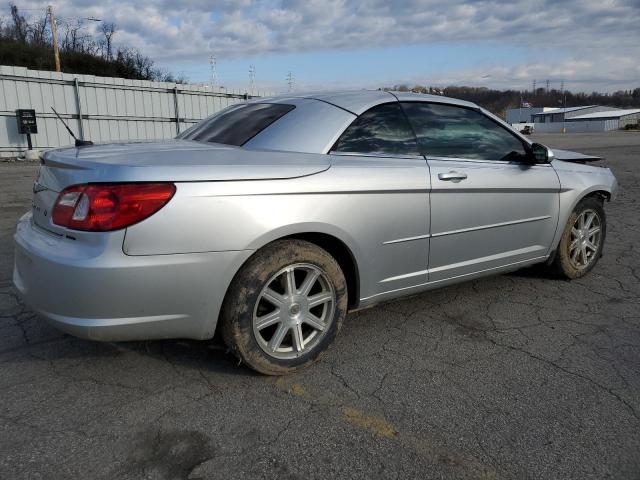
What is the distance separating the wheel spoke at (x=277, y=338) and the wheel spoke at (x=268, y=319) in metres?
0.04

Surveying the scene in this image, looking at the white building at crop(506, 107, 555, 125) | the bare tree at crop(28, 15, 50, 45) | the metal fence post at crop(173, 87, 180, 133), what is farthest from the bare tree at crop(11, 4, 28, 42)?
the white building at crop(506, 107, 555, 125)

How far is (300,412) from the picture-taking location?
8.33ft

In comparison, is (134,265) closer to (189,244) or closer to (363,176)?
(189,244)

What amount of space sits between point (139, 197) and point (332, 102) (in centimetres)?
145

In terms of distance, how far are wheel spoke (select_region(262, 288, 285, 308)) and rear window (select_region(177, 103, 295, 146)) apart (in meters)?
0.94

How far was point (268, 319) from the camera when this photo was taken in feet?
9.15

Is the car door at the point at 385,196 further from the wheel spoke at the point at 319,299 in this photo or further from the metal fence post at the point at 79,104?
the metal fence post at the point at 79,104

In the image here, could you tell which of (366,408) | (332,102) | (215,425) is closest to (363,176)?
(332,102)

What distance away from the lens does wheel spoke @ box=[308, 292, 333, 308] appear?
292 cm

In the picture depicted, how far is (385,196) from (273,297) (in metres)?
0.90

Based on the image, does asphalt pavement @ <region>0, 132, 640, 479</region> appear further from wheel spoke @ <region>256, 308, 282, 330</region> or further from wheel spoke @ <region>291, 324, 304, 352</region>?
wheel spoke @ <region>256, 308, 282, 330</region>

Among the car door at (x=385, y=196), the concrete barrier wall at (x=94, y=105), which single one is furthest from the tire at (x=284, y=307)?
the concrete barrier wall at (x=94, y=105)

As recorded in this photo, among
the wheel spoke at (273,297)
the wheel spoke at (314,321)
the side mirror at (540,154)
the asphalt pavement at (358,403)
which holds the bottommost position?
the asphalt pavement at (358,403)

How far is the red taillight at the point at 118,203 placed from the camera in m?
2.35
